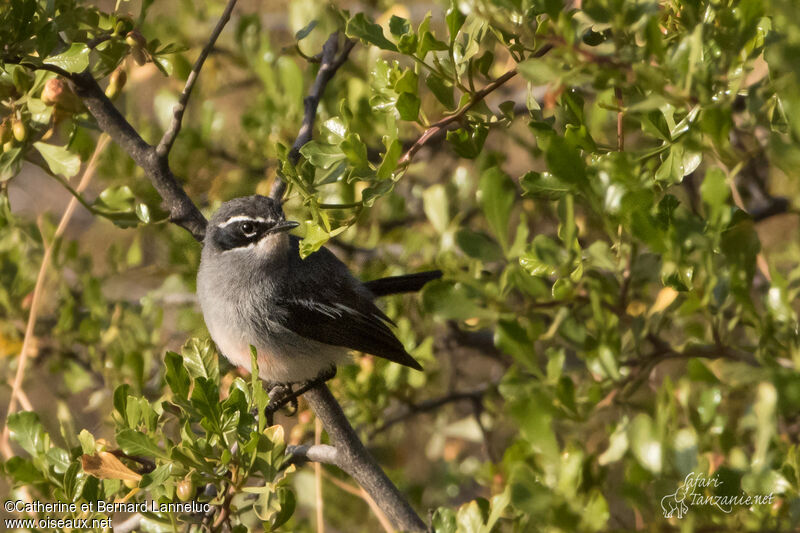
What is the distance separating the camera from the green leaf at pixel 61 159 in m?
2.75

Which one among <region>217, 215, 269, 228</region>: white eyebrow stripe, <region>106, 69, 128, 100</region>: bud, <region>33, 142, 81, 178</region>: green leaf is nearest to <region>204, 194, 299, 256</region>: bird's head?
<region>217, 215, 269, 228</region>: white eyebrow stripe

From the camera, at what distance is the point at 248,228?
388 centimetres

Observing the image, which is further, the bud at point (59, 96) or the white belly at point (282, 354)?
the white belly at point (282, 354)

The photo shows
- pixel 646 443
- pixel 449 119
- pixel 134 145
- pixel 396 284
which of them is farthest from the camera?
pixel 396 284

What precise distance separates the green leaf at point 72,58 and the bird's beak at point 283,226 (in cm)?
147

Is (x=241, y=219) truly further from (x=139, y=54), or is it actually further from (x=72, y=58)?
(x=72, y=58)

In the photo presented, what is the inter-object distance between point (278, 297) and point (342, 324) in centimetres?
38

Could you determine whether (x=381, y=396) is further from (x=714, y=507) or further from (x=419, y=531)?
(x=714, y=507)

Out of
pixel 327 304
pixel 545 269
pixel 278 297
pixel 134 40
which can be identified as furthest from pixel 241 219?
pixel 545 269

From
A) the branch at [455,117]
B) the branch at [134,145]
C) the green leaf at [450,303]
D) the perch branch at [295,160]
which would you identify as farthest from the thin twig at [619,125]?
the branch at [134,145]

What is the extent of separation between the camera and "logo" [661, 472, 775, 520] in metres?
1.58

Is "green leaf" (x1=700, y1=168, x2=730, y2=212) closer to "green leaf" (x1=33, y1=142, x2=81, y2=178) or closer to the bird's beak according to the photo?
"green leaf" (x1=33, y1=142, x2=81, y2=178)

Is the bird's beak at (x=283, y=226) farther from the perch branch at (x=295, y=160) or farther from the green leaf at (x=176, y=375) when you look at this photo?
the green leaf at (x=176, y=375)

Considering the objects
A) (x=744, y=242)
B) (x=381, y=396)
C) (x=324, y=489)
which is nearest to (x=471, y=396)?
(x=381, y=396)
